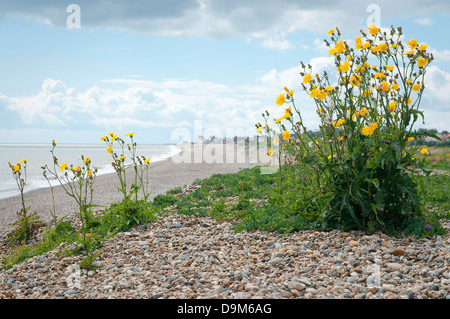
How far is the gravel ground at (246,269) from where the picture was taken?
3109 mm

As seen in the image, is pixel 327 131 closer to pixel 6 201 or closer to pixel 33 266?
pixel 33 266

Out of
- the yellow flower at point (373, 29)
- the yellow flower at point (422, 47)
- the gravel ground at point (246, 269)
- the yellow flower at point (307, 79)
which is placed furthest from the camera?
the yellow flower at point (307, 79)

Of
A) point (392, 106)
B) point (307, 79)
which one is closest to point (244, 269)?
point (307, 79)

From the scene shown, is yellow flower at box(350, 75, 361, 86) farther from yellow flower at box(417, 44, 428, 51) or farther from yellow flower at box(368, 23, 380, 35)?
yellow flower at box(417, 44, 428, 51)

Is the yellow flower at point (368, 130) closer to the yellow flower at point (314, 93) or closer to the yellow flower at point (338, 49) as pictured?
the yellow flower at point (314, 93)

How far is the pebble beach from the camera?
311cm

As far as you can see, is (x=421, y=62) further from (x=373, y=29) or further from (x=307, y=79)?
(x=307, y=79)

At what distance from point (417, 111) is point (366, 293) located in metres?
2.08

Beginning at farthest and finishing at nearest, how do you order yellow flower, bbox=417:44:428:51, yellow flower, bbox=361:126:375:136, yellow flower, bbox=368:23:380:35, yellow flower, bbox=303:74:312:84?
yellow flower, bbox=303:74:312:84, yellow flower, bbox=368:23:380:35, yellow flower, bbox=417:44:428:51, yellow flower, bbox=361:126:375:136

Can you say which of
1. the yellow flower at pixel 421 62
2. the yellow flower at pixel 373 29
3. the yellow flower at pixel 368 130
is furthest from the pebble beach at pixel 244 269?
the yellow flower at pixel 373 29

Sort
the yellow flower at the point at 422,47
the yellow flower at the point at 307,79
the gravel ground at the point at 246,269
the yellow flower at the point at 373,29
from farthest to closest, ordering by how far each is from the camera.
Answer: the yellow flower at the point at 307,79 → the yellow flower at the point at 373,29 → the yellow flower at the point at 422,47 → the gravel ground at the point at 246,269

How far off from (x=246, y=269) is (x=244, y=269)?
2cm

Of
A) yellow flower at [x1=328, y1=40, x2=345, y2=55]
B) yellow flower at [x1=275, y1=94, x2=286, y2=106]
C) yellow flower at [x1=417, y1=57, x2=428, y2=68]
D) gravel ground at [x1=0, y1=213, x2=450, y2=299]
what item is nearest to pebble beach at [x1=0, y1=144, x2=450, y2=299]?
gravel ground at [x1=0, y1=213, x2=450, y2=299]
